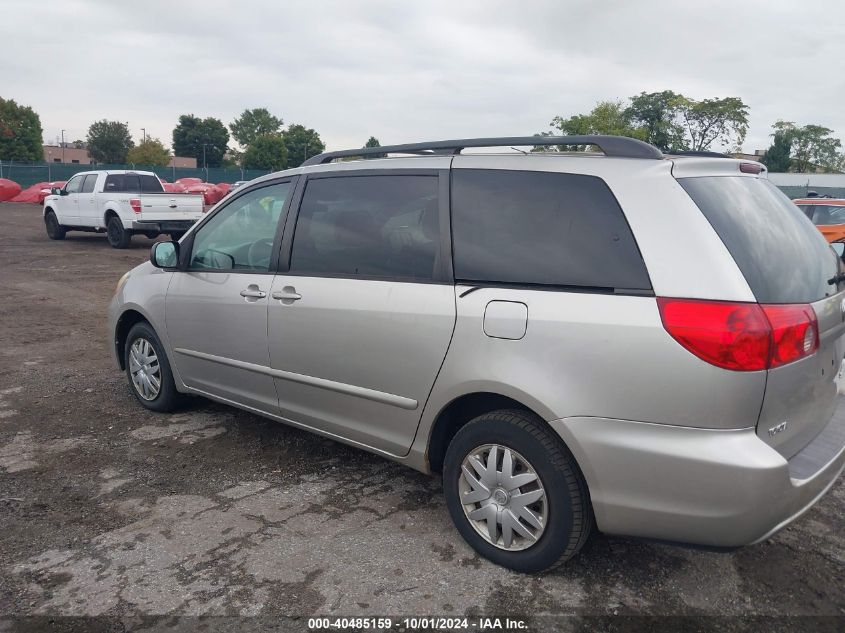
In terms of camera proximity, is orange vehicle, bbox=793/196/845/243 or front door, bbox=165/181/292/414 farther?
orange vehicle, bbox=793/196/845/243

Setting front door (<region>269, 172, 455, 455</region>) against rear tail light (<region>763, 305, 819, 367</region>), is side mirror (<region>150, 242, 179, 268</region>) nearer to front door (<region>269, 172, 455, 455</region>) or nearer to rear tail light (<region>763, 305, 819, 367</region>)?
front door (<region>269, 172, 455, 455</region>)

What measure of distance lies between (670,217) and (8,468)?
3897mm

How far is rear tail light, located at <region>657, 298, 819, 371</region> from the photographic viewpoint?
249 centimetres

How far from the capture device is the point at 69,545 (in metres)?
3.31

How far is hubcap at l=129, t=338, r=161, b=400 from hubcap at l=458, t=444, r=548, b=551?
9.19 feet

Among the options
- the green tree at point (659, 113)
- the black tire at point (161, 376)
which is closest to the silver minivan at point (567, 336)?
the black tire at point (161, 376)

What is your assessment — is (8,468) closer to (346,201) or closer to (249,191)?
(249,191)

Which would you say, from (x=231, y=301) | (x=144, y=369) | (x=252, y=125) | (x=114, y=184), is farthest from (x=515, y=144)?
(x=252, y=125)

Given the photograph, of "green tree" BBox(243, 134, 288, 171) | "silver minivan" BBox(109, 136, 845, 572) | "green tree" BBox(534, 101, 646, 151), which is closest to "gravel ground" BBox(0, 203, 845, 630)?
"silver minivan" BBox(109, 136, 845, 572)

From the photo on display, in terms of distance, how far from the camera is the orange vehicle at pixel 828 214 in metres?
11.5

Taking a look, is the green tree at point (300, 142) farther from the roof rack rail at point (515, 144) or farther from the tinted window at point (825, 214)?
the roof rack rail at point (515, 144)

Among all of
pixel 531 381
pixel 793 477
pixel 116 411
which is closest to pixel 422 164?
pixel 531 381

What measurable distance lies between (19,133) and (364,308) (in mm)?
83595

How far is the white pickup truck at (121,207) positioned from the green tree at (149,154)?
6734cm
